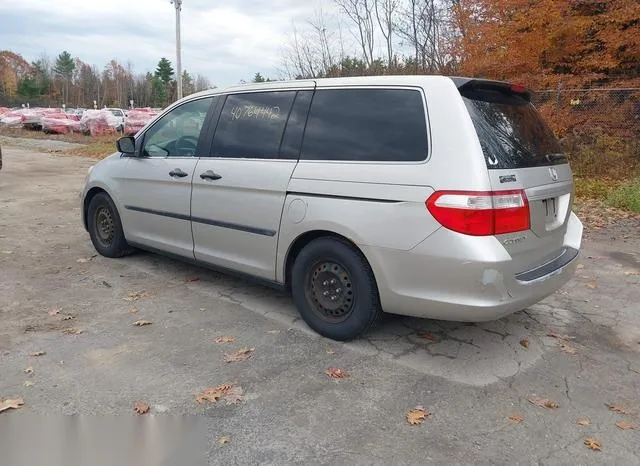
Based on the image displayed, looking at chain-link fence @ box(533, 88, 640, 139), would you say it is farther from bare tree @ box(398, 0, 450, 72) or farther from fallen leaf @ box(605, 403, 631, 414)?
fallen leaf @ box(605, 403, 631, 414)

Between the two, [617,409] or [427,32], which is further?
[427,32]

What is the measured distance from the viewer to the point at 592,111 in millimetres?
12930

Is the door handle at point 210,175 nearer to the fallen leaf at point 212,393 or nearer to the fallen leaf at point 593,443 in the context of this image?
the fallen leaf at point 212,393

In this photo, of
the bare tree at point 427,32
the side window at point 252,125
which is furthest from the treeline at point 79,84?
the side window at point 252,125

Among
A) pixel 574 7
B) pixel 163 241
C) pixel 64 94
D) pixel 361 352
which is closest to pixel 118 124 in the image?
pixel 574 7

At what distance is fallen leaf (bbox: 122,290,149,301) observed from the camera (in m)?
4.79

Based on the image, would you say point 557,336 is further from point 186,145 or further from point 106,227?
point 106,227

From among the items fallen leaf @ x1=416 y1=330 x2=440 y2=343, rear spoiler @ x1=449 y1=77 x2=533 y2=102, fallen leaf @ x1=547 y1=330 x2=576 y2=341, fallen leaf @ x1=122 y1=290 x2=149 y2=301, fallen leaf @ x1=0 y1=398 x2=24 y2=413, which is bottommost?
fallen leaf @ x1=0 y1=398 x2=24 y2=413

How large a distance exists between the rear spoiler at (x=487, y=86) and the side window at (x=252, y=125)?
51.5 inches

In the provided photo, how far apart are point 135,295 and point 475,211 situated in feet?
10.4

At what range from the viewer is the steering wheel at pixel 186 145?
4.77 metres

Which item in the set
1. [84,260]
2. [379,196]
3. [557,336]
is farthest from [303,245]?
[84,260]

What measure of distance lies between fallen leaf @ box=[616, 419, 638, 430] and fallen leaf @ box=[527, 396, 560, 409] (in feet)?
1.03

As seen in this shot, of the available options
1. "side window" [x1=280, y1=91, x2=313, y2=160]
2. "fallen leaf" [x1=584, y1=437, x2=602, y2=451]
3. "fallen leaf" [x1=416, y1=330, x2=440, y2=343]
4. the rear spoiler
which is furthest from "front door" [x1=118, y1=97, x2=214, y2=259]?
"fallen leaf" [x1=584, y1=437, x2=602, y2=451]
